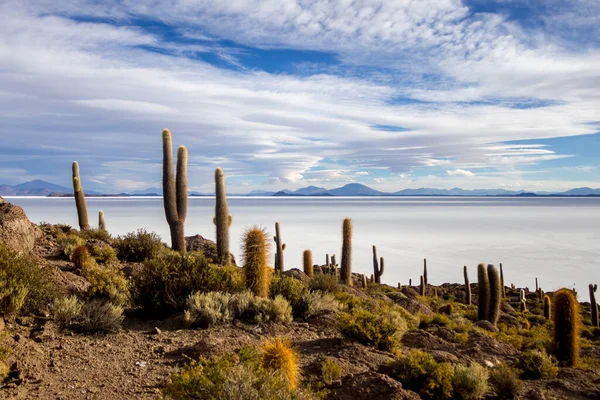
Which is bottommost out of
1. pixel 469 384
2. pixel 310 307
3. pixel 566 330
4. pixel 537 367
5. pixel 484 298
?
pixel 484 298

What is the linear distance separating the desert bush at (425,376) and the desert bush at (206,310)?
3490 millimetres

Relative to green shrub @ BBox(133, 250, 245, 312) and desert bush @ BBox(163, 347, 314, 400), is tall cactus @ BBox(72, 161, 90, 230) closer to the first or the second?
green shrub @ BBox(133, 250, 245, 312)

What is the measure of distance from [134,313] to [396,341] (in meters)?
5.31

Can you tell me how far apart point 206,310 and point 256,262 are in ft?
7.77

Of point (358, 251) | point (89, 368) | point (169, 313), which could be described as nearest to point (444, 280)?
point (358, 251)

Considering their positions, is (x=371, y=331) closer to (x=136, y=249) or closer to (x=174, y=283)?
(x=174, y=283)

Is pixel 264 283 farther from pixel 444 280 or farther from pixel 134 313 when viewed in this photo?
pixel 444 280

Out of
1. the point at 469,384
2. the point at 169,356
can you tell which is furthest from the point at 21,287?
the point at 469,384

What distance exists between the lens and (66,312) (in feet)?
28.8

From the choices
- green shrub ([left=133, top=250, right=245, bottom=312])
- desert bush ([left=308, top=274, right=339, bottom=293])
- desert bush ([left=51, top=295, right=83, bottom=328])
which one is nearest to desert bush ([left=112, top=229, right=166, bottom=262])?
desert bush ([left=308, top=274, right=339, bottom=293])

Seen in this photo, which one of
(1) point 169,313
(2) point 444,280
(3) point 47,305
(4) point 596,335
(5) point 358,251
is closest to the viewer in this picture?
(3) point 47,305

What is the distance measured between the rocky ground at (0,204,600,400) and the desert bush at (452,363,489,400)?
0.87 meters

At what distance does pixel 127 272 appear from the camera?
48.1ft

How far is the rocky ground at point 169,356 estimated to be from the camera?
22.0 ft
